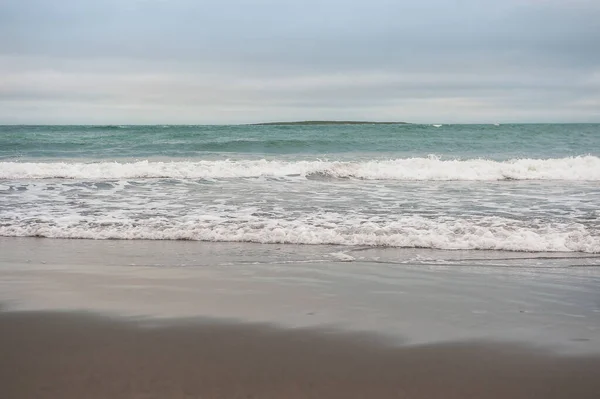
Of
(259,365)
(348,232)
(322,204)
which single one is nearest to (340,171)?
A: (322,204)

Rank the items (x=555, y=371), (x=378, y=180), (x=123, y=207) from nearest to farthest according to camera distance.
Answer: (x=555, y=371) < (x=123, y=207) < (x=378, y=180)

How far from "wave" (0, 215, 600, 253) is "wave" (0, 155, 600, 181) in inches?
345

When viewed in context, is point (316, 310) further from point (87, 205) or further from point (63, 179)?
point (63, 179)

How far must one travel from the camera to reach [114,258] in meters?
6.73

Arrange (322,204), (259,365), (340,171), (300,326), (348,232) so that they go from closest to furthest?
(259,365) < (300,326) < (348,232) < (322,204) < (340,171)

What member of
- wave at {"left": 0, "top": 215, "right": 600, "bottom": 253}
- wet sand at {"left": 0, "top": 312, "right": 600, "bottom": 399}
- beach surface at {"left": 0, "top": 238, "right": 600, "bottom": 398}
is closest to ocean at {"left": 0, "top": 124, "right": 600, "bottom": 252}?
wave at {"left": 0, "top": 215, "right": 600, "bottom": 253}

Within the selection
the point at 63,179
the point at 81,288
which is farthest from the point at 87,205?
the point at 63,179

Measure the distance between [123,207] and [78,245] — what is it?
3084 millimetres

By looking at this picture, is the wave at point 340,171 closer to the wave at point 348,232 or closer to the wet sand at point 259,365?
the wave at point 348,232

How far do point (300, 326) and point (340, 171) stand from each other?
14.4 meters

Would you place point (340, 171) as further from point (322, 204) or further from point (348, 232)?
point (348, 232)

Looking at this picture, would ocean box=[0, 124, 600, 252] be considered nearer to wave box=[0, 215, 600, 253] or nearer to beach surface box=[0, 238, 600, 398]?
wave box=[0, 215, 600, 253]

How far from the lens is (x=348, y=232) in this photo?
796cm

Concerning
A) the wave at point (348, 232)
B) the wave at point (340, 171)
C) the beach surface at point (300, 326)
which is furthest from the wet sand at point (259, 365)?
the wave at point (340, 171)
